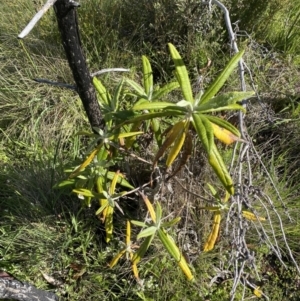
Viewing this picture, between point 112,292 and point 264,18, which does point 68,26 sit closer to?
point 112,292

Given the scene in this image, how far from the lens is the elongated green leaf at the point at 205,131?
129 centimetres

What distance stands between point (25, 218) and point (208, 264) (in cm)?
91

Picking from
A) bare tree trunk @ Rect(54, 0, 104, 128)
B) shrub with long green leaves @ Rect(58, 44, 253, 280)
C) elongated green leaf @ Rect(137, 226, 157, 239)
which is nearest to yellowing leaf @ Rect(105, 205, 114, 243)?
shrub with long green leaves @ Rect(58, 44, 253, 280)

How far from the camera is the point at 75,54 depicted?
153 cm

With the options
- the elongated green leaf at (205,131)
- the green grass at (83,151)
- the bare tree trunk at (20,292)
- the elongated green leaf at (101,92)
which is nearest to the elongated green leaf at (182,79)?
the elongated green leaf at (205,131)

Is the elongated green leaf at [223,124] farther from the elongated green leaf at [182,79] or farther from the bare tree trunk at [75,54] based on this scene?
the bare tree trunk at [75,54]

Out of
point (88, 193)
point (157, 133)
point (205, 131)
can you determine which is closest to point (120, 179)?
point (88, 193)

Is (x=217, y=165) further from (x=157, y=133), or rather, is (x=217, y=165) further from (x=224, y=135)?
(x=157, y=133)

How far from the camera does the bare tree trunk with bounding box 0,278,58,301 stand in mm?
1983

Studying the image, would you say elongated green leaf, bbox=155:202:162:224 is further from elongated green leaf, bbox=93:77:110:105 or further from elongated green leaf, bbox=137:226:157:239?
elongated green leaf, bbox=93:77:110:105

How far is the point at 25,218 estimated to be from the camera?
2.32m

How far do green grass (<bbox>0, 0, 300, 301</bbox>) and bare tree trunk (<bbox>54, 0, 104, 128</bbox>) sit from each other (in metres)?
0.51

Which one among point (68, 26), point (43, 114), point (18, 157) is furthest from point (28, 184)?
point (68, 26)

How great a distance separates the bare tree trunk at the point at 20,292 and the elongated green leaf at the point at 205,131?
1150mm
